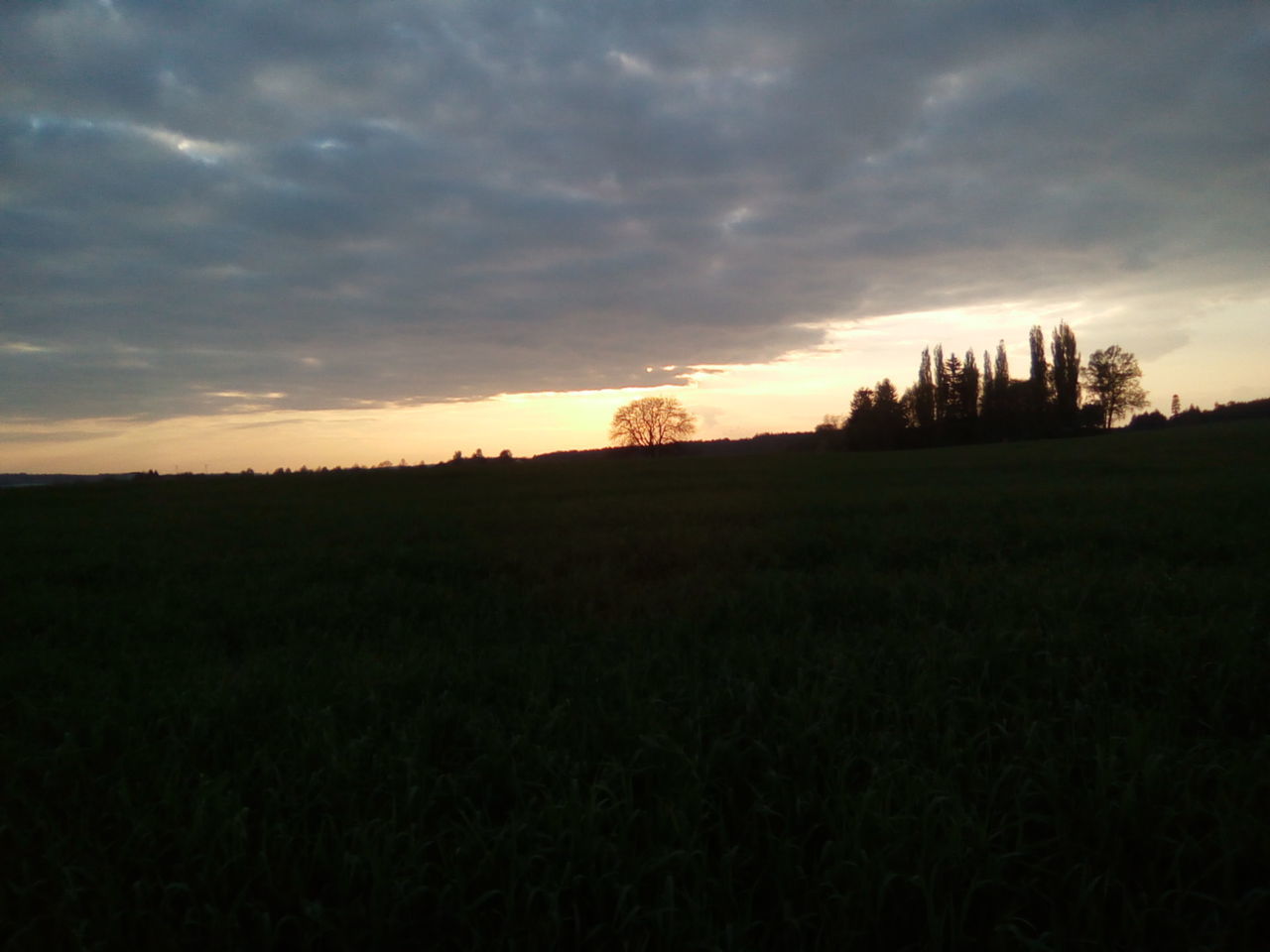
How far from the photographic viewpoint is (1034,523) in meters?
10.8

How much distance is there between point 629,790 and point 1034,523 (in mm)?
9698

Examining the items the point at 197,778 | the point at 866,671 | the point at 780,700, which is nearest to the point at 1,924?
the point at 197,778

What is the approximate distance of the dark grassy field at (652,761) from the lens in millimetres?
2588

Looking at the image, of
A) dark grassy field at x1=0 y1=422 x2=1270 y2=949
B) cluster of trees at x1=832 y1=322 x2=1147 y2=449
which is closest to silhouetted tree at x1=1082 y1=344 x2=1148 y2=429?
cluster of trees at x1=832 y1=322 x2=1147 y2=449

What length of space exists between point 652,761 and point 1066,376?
82.4m

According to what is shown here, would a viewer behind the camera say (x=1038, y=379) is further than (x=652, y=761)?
Yes

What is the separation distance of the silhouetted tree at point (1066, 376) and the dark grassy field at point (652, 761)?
72.8 m

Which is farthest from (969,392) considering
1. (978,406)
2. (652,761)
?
(652,761)

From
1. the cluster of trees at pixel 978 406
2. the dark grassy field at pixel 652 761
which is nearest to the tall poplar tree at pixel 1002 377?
the cluster of trees at pixel 978 406

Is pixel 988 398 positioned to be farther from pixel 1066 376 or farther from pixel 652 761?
pixel 652 761

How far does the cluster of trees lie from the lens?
69.6 meters

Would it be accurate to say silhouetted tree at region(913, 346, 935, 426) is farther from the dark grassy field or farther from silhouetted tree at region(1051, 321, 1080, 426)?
the dark grassy field

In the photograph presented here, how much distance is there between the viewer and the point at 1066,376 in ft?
239

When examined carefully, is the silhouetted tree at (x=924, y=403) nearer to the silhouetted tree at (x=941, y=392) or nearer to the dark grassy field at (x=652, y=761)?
the silhouetted tree at (x=941, y=392)
